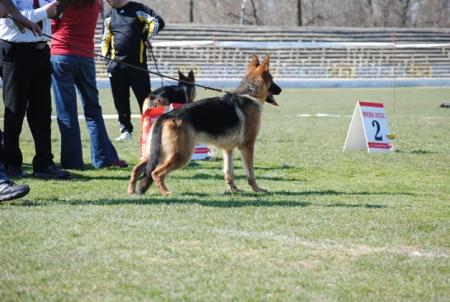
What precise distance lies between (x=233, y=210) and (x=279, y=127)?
9.53m

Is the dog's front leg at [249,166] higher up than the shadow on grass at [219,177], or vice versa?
the dog's front leg at [249,166]

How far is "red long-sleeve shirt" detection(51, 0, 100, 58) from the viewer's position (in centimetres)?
832

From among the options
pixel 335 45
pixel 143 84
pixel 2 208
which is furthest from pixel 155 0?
pixel 2 208

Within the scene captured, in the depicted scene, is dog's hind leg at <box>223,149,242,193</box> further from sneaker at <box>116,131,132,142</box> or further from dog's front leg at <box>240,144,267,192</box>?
sneaker at <box>116,131,132,142</box>

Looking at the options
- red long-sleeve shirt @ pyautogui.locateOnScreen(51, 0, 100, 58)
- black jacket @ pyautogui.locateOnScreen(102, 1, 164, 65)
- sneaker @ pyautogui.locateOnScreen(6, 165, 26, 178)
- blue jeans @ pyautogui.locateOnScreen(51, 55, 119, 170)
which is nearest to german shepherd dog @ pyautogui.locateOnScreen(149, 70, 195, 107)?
black jacket @ pyautogui.locateOnScreen(102, 1, 164, 65)

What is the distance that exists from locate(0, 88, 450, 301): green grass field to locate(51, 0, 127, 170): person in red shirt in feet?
1.34

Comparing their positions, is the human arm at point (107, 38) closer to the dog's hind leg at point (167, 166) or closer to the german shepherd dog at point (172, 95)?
the german shepherd dog at point (172, 95)

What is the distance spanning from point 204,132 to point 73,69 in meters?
2.31

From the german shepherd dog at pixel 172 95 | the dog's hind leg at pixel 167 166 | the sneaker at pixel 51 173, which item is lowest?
the sneaker at pixel 51 173

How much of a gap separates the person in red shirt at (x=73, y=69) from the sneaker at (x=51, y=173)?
0.66m

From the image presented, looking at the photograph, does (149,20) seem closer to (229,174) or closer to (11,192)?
(229,174)

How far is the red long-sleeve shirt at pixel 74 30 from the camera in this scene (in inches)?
328

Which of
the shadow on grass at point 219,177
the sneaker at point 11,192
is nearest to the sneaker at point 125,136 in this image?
the shadow on grass at point 219,177

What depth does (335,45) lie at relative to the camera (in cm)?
4084
